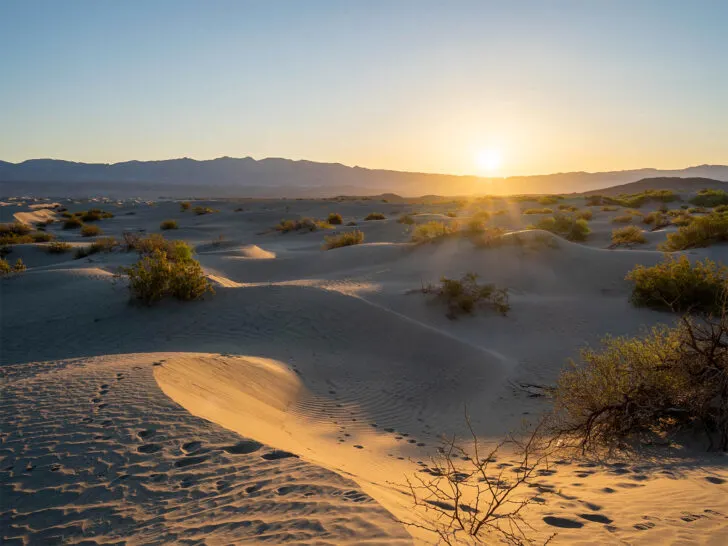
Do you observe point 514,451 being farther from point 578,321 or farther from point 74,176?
point 74,176

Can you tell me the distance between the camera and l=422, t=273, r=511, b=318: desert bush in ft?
36.1

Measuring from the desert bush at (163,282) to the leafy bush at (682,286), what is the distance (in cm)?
916

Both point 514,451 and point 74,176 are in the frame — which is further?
point 74,176

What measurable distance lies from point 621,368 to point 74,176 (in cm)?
18468

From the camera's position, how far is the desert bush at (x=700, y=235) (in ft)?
48.5

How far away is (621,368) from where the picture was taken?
5383mm

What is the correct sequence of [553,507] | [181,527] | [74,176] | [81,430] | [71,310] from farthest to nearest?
[74,176], [71,310], [81,430], [553,507], [181,527]

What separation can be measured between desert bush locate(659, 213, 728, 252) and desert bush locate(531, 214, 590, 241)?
6570 millimetres

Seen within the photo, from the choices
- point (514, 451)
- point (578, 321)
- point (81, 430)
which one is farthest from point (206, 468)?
point (578, 321)

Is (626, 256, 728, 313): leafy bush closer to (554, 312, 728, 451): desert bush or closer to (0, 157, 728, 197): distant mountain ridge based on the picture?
(554, 312, 728, 451): desert bush

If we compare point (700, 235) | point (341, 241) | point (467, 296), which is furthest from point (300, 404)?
point (700, 235)

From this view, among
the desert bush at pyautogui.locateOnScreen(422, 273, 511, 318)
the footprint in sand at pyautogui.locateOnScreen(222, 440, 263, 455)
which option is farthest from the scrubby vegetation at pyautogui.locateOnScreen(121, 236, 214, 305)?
the footprint in sand at pyautogui.locateOnScreen(222, 440, 263, 455)

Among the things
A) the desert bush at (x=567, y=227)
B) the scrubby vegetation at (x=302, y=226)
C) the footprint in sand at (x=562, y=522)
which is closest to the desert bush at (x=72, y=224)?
the scrubby vegetation at (x=302, y=226)

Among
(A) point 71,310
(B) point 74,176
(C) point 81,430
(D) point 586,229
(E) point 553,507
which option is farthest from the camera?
(B) point 74,176
